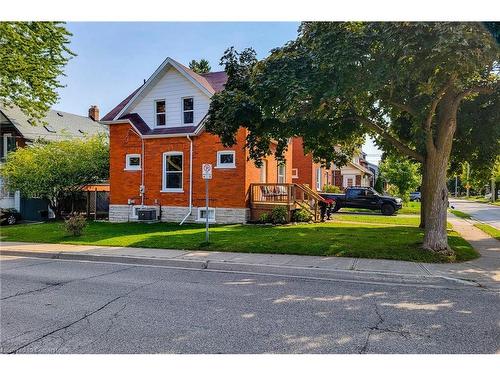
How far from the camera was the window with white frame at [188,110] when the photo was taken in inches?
757

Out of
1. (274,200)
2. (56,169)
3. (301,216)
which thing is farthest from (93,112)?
(301,216)

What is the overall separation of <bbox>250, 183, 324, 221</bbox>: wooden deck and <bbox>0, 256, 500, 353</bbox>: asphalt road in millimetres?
9950

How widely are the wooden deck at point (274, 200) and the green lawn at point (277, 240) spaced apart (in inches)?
65.2

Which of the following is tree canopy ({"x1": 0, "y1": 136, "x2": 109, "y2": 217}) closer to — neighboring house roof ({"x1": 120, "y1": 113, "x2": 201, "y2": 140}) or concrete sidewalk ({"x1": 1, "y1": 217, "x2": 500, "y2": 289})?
neighboring house roof ({"x1": 120, "y1": 113, "x2": 201, "y2": 140})

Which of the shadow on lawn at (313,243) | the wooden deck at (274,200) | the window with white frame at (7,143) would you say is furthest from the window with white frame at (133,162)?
the window with white frame at (7,143)

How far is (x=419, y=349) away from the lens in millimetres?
4309

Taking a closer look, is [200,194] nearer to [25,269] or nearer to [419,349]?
[25,269]

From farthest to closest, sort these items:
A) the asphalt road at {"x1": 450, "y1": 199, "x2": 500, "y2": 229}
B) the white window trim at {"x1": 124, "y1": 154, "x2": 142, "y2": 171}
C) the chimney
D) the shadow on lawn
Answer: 1. the chimney
2. the asphalt road at {"x1": 450, "y1": 199, "x2": 500, "y2": 229}
3. the white window trim at {"x1": 124, "y1": 154, "x2": 142, "y2": 171}
4. the shadow on lawn

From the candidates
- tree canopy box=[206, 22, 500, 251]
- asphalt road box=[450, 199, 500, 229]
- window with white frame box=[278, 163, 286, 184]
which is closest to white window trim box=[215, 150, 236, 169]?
tree canopy box=[206, 22, 500, 251]

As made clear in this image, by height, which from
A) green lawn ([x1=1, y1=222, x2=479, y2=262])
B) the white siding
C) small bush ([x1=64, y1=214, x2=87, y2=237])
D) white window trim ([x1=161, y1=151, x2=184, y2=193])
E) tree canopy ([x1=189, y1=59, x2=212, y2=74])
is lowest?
green lawn ([x1=1, y1=222, x2=479, y2=262])

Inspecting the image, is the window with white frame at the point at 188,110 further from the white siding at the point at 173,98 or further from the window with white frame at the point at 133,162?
the window with white frame at the point at 133,162

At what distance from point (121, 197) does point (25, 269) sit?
11445mm

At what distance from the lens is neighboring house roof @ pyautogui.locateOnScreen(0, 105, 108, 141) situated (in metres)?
29.2
